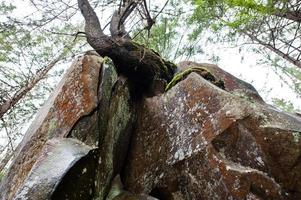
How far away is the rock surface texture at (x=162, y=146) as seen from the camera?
441 centimetres

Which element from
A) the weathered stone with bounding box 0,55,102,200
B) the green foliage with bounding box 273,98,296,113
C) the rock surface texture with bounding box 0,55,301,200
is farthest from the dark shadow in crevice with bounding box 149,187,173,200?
the green foliage with bounding box 273,98,296,113

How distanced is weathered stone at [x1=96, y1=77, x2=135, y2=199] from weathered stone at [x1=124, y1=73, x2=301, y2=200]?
24 cm

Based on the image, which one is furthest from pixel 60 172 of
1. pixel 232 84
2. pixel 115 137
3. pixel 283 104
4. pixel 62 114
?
pixel 283 104

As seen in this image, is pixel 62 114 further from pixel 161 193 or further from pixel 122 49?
pixel 161 193

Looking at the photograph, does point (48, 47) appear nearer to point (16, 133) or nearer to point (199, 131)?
point (16, 133)

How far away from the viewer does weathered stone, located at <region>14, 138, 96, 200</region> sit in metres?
3.54

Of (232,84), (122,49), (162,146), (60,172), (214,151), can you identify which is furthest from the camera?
(232,84)

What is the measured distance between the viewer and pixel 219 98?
17.4 ft

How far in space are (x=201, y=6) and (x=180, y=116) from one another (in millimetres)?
3154

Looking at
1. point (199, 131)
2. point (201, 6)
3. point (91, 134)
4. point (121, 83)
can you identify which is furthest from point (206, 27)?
point (91, 134)

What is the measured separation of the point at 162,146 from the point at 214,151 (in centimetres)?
101

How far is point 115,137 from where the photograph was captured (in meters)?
5.47

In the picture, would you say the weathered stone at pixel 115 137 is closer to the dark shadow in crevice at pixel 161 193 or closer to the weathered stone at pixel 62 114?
the weathered stone at pixel 62 114

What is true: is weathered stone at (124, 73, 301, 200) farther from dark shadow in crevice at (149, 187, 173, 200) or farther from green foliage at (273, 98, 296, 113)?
green foliage at (273, 98, 296, 113)
